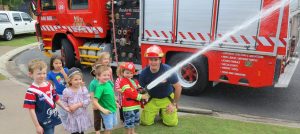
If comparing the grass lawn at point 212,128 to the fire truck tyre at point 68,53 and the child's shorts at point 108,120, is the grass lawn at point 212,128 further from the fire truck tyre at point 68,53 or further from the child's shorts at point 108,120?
the fire truck tyre at point 68,53

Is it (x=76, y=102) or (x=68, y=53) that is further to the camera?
(x=68, y=53)

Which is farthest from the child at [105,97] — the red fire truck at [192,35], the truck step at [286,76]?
the truck step at [286,76]

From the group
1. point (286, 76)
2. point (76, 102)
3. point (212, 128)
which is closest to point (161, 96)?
point (212, 128)

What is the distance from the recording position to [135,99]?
13.7ft

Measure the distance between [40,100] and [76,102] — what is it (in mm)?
521

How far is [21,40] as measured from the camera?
58.1 feet

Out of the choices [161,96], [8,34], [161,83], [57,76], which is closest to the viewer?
[57,76]

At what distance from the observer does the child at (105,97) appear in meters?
3.73

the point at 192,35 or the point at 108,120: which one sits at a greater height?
the point at 192,35

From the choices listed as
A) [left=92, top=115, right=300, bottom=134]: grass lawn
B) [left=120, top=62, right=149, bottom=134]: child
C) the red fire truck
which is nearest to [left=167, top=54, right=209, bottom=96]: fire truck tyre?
the red fire truck

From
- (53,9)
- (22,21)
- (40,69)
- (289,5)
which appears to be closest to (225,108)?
(289,5)

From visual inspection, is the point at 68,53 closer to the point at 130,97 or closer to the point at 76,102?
the point at 130,97

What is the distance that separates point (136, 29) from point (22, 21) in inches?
520

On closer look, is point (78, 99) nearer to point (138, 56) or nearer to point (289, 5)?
point (289, 5)
